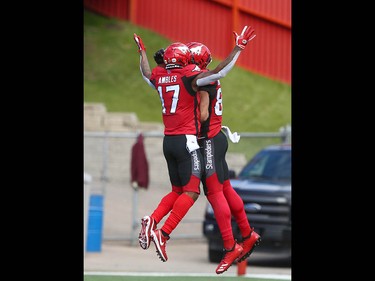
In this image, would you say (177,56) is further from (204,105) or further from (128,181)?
(128,181)

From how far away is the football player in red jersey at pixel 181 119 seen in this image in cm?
917

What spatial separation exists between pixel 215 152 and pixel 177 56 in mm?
926

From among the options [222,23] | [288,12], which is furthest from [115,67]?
[288,12]

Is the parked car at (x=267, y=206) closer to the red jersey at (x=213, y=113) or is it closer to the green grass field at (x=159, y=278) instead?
the green grass field at (x=159, y=278)

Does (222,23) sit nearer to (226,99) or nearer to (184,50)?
(226,99)

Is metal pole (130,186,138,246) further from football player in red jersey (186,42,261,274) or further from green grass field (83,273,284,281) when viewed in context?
football player in red jersey (186,42,261,274)

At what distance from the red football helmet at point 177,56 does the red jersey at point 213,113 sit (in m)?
0.31

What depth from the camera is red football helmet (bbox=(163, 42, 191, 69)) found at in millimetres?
9312

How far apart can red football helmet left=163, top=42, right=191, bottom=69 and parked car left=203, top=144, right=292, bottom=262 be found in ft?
25.1

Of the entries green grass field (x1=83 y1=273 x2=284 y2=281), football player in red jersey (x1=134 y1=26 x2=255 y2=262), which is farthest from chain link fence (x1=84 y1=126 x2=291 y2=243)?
football player in red jersey (x1=134 y1=26 x2=255 y2=262)
